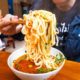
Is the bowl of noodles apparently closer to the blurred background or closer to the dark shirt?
the dark shirt

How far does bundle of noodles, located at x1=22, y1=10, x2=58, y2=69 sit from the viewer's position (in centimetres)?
88

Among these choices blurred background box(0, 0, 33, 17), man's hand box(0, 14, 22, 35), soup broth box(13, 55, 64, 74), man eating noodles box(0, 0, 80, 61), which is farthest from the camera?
blurred background box(0, 0, 33, 17)

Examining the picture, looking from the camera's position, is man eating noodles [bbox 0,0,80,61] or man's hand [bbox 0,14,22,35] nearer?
man's hand [bbox 0,14,22,35]

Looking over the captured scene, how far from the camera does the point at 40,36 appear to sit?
89 centimetres

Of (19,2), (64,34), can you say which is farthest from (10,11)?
(64,34)

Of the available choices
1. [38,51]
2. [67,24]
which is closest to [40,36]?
[38,51]

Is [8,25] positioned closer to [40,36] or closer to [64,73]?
[40,36]

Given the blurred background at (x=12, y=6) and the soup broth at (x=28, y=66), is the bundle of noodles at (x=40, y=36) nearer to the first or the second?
the soup broth at (x=28, y=66)

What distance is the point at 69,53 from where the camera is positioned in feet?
4.18

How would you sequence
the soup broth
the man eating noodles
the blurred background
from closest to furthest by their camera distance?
1. the soup broth
2. the man eating noodles
3. the blurred background

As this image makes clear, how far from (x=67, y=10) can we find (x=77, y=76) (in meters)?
0.58


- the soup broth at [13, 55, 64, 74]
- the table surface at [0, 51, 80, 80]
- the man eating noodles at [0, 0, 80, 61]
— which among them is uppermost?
the man eating noodles at [0, 0, 80, 61]

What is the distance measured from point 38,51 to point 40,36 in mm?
80

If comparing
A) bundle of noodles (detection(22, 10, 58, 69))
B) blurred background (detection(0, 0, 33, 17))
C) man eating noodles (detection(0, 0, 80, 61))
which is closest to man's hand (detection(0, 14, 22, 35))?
man eating noodles (detection(0, 0, 80, 61))
